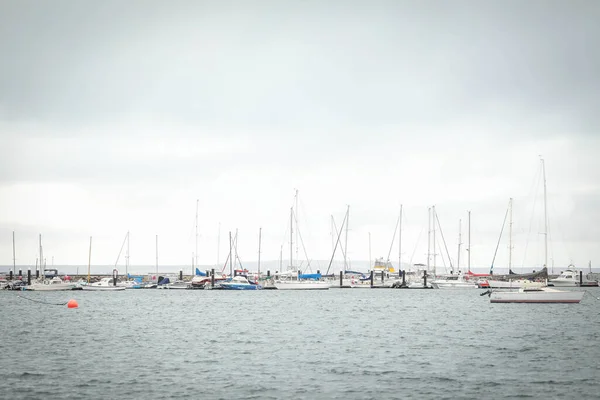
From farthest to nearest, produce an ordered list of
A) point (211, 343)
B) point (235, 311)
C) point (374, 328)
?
point (235, 311), point (374, 328), point (211, 343)

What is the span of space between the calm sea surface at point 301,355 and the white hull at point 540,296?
6.79 m

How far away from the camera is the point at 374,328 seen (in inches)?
2260

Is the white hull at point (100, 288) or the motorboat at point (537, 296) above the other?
the motorboat at point (537, 296)

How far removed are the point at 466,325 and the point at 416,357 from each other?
68.4 ft

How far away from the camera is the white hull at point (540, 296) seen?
3201 inches

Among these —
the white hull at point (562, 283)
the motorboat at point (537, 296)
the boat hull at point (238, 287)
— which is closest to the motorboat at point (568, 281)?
the white hull at point (562, 283)

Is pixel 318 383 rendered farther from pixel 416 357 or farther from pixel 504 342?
pixel 504 342

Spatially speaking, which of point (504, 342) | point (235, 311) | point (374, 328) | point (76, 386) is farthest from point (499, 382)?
point (235, 311)

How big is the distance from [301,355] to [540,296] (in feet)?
166

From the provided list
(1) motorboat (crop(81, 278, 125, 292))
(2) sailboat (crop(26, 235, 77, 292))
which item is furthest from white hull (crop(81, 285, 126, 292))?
(2) sailboat (crop(26, 235, 77, 292))

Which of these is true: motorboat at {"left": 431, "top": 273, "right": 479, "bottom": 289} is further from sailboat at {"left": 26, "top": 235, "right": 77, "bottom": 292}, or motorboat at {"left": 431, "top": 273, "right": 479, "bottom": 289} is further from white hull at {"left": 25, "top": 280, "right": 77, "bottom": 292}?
white hull at {"left": 25, "top": 280, "right": 77, "bottom": 292}

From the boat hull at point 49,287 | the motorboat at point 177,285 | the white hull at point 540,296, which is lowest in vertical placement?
the motorboat at point 177,285

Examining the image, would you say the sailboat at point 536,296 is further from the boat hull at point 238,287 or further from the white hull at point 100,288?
the white hull at point 100,288

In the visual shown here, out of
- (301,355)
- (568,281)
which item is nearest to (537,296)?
(301,355)
